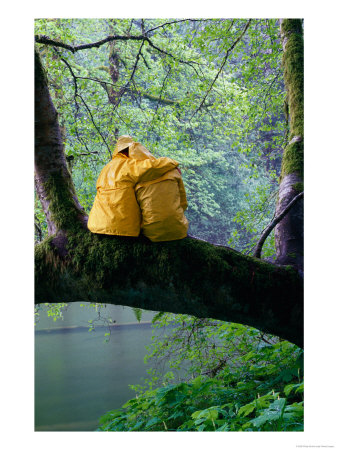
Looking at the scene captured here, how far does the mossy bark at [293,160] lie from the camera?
6.46 feet

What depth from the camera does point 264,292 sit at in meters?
1.66

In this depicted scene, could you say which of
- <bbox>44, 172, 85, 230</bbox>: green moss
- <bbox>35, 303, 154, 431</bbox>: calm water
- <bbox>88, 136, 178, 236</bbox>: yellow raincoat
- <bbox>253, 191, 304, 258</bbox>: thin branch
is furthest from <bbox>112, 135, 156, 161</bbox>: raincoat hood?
<bbox>35, 303, 154, 431</bbox>: calm water

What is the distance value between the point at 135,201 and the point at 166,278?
33 cm

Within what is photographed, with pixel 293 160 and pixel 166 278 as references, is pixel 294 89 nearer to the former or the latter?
pixel 293 160

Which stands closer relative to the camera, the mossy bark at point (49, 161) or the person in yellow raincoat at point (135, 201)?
the person in yellow raincoat at point (135, 201)

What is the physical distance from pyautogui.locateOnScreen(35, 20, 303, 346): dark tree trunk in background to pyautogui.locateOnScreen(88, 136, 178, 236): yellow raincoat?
56mm

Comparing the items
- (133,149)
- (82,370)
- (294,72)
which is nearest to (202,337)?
(133,149)

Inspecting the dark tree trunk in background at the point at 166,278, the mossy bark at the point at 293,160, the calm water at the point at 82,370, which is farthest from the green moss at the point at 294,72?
the calm water at the point at 82,370

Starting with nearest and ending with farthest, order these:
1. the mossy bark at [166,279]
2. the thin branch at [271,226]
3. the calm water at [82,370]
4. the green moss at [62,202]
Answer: the mossy bark at [166,279] < the green moss at [62,202] < the thin branch at [271,226] < the calm water at [82,370]

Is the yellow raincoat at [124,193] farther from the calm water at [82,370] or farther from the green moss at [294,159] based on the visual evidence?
the calm water at [82,370]

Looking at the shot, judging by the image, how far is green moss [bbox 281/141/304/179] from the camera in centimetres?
222

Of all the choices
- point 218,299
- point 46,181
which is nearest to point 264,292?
point 218,299
